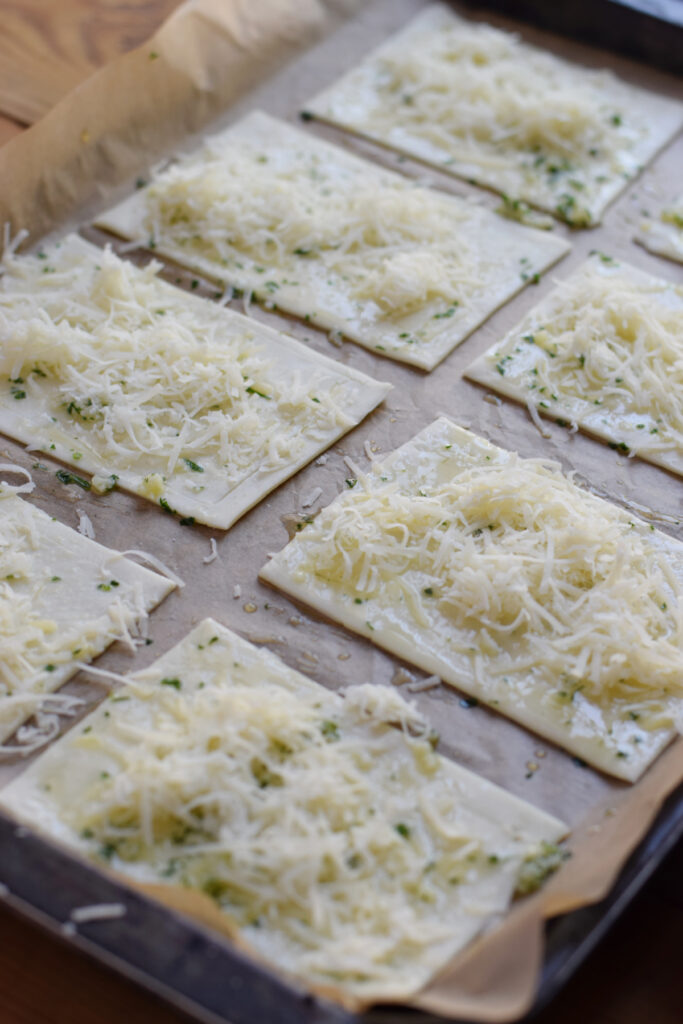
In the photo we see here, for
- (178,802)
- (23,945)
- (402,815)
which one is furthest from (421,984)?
(23,945)

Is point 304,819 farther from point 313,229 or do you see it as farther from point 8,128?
point 8,128

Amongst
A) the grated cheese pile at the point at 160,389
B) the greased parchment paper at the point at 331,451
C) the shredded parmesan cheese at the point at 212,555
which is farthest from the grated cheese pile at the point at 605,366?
the shredded parmesan cheese at the point at 212,555

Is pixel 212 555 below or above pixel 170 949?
above

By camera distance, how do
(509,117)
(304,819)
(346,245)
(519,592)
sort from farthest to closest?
(509,117)
(346,245)
(519,592)
(304,819)

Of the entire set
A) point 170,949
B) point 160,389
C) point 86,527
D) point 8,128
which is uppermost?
point 8,128

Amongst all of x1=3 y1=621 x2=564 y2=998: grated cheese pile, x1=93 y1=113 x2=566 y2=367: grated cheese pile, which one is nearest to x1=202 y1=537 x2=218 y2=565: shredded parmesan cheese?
x1=3 y1=621 x2=564 y2=998: grated cheese pile

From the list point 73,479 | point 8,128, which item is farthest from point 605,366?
point 8,128

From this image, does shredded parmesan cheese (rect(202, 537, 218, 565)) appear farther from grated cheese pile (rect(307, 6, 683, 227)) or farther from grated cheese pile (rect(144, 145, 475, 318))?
grated cheese pile (rect(307, 6, 683, 227))
